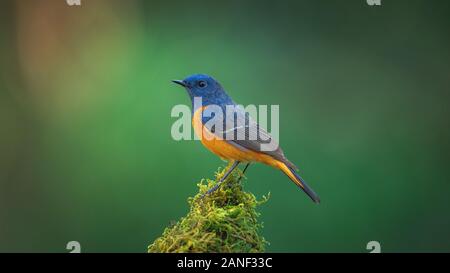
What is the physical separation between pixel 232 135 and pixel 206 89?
0.60 m

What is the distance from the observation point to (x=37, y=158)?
6566mm

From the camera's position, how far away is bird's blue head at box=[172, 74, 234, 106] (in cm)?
457

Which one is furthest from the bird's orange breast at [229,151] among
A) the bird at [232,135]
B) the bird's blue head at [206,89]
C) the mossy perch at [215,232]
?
the mossy perch at [215,232]

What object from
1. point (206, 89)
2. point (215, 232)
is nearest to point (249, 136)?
point (206, 89)

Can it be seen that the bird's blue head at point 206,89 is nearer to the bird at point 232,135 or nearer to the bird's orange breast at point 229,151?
the bird at point 232,135

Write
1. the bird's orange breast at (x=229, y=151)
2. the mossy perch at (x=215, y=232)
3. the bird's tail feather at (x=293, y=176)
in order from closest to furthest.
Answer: the mossy perch at (x=215, y=232) → the bird's tail feather at (x=293, y=176) → the bird's orange breast at (x=229, y=151)

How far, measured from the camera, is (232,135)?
4199 mm

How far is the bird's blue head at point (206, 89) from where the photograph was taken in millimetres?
4570

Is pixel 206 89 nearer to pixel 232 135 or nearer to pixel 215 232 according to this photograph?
pixel 232 135

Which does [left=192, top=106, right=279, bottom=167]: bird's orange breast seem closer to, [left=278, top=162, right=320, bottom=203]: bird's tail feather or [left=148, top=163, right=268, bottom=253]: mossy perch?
[left=278, top=162, right=320, bottom=203]: bird's tail feather

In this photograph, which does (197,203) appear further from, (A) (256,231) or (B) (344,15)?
(B) (344,15)

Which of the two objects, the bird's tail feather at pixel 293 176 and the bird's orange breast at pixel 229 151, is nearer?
the bird's tail feather at pixel 293 176

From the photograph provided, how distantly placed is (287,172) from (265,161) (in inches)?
8.1

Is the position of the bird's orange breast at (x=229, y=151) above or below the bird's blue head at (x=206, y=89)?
below
